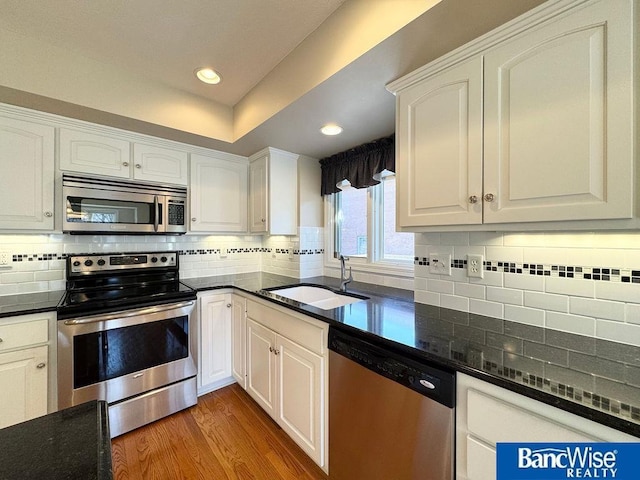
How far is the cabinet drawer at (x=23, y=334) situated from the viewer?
1.45 m

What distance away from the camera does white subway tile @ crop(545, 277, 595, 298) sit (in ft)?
3.59

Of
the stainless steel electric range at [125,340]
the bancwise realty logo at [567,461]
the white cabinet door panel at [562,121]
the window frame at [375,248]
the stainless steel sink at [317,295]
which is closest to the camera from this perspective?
the bancwise realty logo at [567,461]

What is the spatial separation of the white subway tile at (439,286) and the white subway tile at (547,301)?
1.15 feet

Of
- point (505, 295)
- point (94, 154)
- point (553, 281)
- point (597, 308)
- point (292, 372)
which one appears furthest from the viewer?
point (94, 154)

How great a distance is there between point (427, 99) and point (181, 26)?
52.1 inches

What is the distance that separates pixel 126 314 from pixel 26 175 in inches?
42.5

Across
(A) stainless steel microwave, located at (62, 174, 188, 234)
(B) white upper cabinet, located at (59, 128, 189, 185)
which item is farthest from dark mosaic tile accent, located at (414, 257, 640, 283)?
(B) white upper cabinet, located at (59, 128, 189, 185)

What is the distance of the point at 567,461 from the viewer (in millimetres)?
726

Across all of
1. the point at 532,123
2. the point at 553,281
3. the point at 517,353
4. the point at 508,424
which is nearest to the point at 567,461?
the point at 508,424

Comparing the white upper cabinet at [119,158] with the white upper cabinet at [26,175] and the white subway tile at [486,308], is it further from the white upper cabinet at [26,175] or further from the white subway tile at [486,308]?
the white subway tile at [486,308]

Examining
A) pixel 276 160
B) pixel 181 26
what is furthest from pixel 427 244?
pixel 181 26

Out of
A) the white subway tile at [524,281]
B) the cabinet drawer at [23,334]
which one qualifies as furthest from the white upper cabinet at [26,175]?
the white subway tile at [524,281]

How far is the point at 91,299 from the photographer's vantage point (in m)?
1.77

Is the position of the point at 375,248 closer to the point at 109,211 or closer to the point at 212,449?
the point at 212,449
